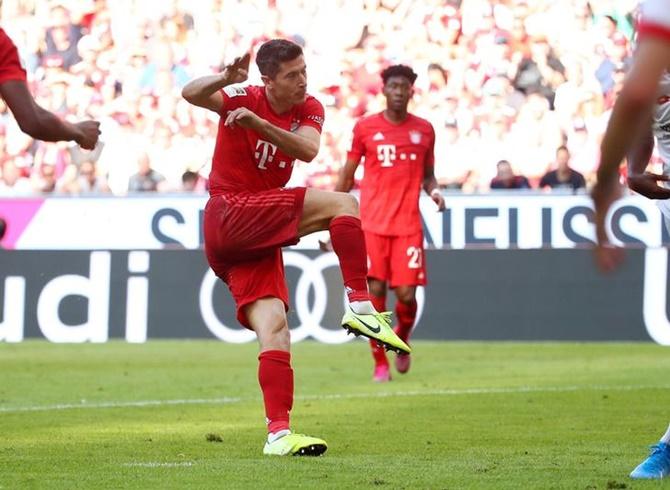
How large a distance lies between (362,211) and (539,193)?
4242 millimetres

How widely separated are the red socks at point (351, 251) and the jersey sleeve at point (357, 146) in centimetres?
612

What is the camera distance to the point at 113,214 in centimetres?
1908

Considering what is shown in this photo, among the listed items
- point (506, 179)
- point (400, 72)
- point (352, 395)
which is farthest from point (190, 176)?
point (352, 395)

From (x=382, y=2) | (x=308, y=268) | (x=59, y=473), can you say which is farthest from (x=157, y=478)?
(x=382, y=2)

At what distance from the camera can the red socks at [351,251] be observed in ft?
26.8

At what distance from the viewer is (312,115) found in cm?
863

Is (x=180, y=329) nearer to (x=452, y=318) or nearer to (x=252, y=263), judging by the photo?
(x=452, y=318)

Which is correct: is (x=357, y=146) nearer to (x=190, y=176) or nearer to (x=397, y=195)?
(x=397, y=195)

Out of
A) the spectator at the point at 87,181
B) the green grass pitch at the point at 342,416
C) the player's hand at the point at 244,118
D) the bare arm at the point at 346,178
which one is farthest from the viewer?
the spectator at the point at 87,181

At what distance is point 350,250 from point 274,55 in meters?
1.15

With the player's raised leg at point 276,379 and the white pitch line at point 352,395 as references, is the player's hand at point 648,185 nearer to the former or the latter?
the player's raised leg at point 276,379

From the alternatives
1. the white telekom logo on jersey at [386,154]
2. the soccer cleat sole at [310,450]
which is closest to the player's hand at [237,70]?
the soccer cleat sole at [310,450]

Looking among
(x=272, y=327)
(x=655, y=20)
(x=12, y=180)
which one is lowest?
(x=12, y=180)

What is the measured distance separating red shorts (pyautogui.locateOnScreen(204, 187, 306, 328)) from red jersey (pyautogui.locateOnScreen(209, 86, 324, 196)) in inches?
4.6
